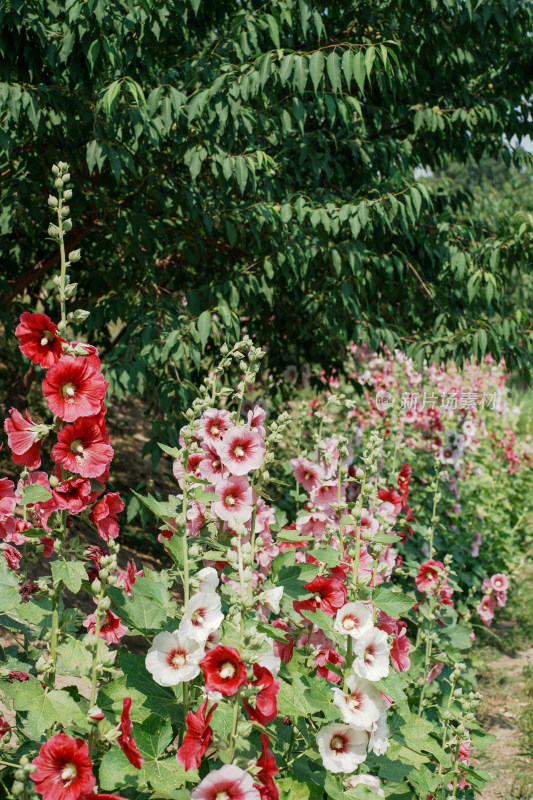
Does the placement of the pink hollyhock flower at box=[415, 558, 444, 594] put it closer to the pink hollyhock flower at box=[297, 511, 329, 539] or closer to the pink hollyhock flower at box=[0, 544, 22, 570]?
the pink hollyhock flower at box=[297, 511, 329, 539]

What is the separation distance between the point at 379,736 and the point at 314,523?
706 mm

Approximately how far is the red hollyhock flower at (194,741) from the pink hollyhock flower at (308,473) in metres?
1.01

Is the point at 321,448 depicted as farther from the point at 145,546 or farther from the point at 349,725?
the point at 145,546

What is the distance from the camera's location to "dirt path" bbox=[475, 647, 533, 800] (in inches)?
124

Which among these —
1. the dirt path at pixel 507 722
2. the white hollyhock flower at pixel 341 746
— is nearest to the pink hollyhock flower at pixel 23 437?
the white hollyhock flower at pixel 341 746

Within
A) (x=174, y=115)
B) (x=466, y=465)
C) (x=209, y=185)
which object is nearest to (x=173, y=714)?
(x=174, y=115)

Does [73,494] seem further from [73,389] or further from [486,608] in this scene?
[486,608]

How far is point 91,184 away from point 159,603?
2.72 m

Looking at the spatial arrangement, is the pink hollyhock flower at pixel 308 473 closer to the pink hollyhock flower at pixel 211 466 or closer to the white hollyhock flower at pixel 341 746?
the pink hollyhock flower at pixel 211 466

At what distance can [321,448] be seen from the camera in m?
2.02

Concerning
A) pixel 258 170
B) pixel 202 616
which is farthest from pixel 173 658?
pixel 258 170

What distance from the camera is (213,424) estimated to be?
1722 mm

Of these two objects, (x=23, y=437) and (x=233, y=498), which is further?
(x=233, y=498)

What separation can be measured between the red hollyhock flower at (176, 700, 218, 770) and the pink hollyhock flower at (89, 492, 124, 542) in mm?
395
